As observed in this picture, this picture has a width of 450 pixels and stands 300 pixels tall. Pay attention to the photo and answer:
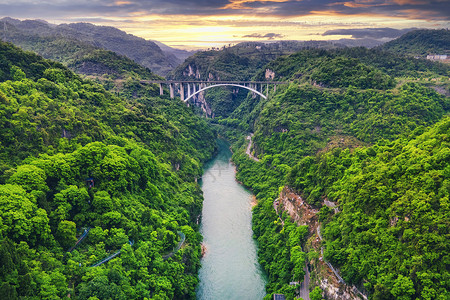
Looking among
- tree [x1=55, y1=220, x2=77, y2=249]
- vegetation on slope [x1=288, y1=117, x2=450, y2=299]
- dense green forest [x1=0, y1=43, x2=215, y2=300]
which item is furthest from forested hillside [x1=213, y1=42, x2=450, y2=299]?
tree [x1=55, y1=220, x2=77, y2=249]

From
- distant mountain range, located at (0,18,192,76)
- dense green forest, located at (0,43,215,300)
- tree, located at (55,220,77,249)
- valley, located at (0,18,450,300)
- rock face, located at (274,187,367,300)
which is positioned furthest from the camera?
distant mountain range, located at (0,18,192,76)

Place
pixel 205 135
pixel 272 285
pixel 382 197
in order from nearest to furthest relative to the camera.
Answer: pixel 382 197 → pixel 272 285 → pixel 205 135

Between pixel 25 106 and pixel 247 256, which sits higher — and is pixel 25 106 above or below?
above

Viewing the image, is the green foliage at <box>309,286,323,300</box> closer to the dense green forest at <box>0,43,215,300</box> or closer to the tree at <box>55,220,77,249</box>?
the dense green forest at <box>0,43,215,300</box>

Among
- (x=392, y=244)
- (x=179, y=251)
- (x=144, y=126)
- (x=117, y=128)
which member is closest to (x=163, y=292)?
(x=179, y=251)

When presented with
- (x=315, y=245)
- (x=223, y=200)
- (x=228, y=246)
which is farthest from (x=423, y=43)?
(x=315, y=245)

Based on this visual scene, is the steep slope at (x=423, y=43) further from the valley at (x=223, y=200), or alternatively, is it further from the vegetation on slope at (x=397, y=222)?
the vegetation on slope at (x=397, y=222)

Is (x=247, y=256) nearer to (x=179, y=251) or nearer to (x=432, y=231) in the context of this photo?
(x=179, y=251)
